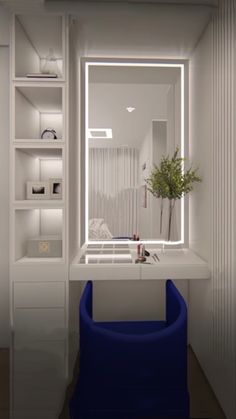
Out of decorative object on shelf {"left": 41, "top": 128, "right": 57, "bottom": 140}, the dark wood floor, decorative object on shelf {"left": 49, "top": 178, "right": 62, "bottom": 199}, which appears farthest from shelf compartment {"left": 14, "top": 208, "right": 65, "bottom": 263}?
the dark wood floor

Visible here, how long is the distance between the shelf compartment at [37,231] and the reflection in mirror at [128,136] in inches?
13.1

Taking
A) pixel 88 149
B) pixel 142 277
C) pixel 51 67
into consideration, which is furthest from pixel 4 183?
pixel 142 277

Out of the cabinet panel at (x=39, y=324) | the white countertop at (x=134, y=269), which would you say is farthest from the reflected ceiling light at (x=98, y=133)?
the cabinet panel at (x=39, y=324)

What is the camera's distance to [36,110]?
87.4 inches

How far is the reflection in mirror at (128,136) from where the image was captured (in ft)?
8.14

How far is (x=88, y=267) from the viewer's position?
6.05 ft

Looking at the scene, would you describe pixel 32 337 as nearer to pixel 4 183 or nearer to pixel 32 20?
pixel 4 183

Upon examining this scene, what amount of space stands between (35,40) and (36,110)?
A: 0.44 meters

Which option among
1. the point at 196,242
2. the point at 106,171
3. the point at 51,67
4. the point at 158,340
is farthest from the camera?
the point at 106,171

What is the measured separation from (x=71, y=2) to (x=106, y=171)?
1.15m

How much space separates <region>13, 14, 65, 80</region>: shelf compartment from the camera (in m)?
1.80

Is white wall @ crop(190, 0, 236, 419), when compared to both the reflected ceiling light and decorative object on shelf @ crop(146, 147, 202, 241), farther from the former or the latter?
the reflected ceiling light

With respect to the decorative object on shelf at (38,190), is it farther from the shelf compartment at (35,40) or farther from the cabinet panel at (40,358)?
the cabinet panel at (40,358)

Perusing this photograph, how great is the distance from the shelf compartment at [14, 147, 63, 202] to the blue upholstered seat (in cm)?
95
